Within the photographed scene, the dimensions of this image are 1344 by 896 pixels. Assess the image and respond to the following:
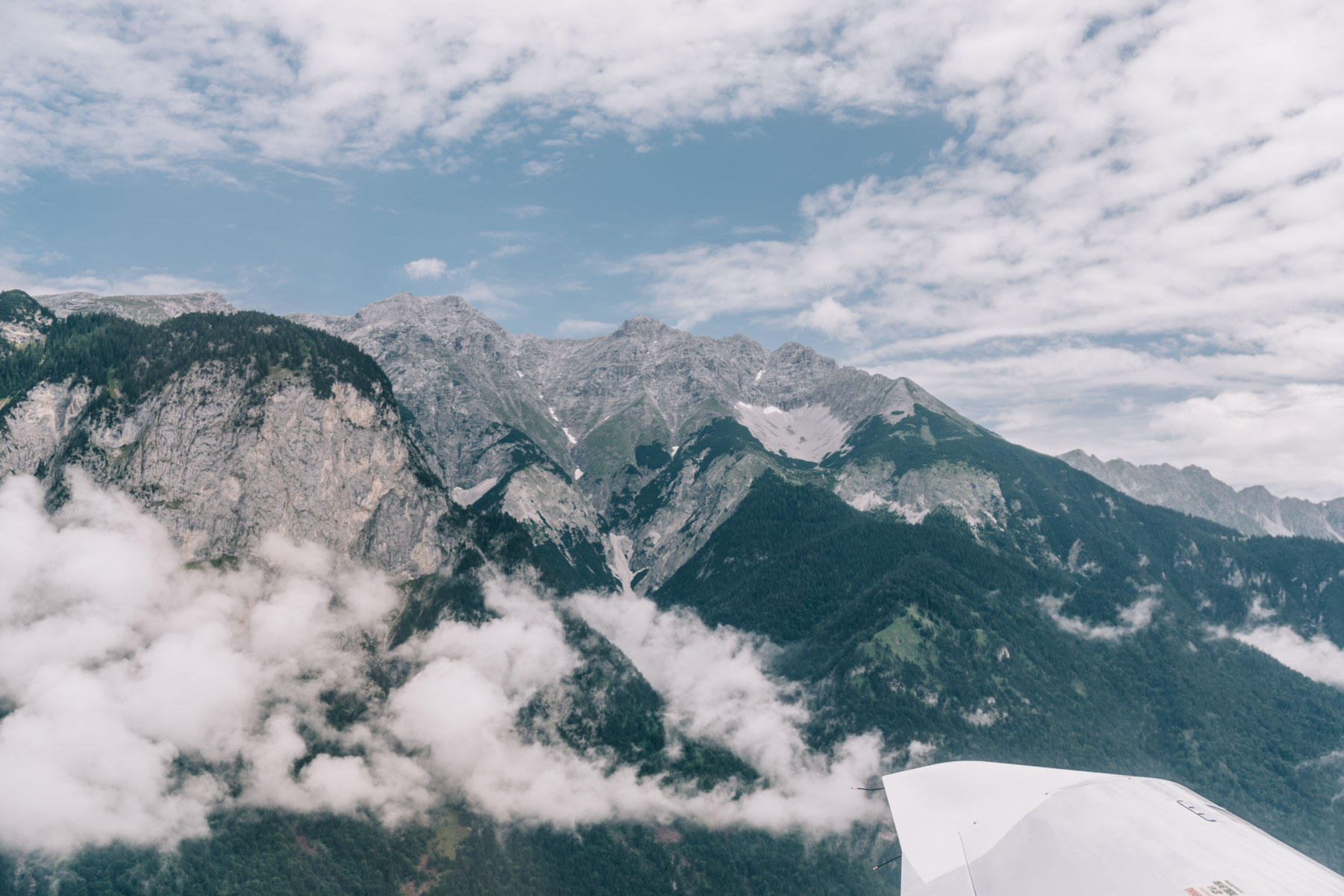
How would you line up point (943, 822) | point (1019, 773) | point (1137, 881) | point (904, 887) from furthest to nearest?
point (1019, 773), point (943, 822), point (904, 887), point (1137, 881)

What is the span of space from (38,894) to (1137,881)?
262 m

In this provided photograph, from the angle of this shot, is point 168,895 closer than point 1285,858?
No

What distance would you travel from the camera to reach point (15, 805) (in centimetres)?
19975

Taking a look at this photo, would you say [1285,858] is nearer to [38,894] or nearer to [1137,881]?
[1137,881]

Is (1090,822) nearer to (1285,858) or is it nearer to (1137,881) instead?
(1137,881)

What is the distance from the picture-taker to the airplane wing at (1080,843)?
116 feet

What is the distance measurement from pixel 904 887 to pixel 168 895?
9437 inches

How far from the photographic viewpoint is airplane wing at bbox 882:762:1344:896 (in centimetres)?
3544

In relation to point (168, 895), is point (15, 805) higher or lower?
higher

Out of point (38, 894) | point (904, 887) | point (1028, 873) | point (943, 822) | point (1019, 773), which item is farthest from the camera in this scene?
point (38, 894)

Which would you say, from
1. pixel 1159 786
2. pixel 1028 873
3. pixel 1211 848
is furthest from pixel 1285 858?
pixel 1028 873

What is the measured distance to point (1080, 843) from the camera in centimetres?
3944

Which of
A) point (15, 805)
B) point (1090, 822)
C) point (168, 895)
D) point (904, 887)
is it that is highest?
point (1090, 822)

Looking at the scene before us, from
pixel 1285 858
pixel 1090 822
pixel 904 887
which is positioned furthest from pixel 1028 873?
pixel 1285 858
